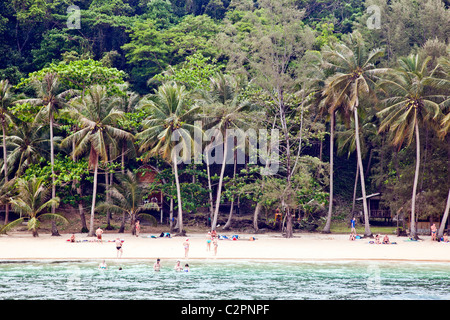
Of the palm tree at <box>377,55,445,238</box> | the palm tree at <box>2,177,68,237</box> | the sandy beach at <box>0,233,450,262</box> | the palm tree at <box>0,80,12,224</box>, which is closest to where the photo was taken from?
the sandy beach at <box>0,233,450,262</box>

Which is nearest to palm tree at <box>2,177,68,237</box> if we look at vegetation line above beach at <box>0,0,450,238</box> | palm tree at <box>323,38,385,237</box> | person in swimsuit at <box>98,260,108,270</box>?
vegetation line above beach at <box>0,0,450,238</box>

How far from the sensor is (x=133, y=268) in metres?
28.2

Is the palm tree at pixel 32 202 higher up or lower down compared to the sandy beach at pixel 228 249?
higher up

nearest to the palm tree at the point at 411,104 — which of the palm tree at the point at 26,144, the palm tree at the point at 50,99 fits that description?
the palm tree at the point at 50,99

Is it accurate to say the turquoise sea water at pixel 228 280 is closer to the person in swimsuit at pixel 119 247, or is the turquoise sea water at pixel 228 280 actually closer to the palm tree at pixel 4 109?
the person in swimsuit at pixel 119 247

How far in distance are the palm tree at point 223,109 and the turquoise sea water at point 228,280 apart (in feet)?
46.8

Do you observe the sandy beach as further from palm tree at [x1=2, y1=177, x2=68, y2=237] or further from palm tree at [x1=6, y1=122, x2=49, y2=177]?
palm tree at [x1=6, y1=122, x2=49, y2=177]

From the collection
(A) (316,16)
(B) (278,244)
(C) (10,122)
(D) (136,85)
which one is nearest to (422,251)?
(B) (278,244)

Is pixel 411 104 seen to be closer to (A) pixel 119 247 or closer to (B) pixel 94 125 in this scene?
(B) pixel 94 125

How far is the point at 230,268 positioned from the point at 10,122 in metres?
22.5

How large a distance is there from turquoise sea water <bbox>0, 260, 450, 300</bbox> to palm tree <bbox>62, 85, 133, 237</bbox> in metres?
11.6

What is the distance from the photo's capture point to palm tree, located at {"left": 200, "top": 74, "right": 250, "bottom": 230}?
1667 inches

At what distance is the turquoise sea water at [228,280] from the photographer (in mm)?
22297

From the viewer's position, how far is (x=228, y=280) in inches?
989
